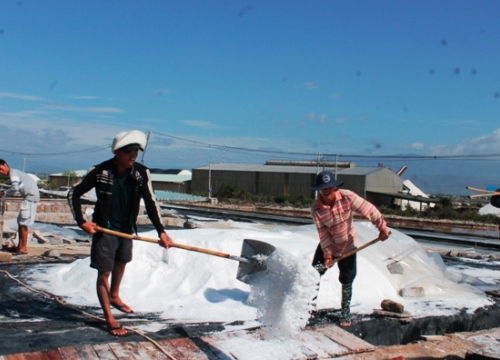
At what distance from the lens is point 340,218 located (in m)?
4.15

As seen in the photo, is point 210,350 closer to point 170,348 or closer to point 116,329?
point 170,348

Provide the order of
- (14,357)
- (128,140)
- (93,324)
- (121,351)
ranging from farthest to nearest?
(93,324) < (128,140) < (121,351) < (14,357)

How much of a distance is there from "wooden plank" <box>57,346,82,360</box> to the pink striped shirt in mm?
2024

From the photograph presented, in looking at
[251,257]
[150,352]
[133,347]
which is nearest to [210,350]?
[150,352]

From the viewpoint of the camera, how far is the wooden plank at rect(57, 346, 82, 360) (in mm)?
2984

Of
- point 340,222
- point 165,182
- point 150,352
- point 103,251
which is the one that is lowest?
point 150,352

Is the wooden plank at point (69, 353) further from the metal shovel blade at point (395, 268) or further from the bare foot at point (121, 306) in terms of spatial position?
the metal shovel blade at point (395, 268)

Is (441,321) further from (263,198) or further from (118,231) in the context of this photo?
(263,198)

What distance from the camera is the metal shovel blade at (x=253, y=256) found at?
4129 millimetres

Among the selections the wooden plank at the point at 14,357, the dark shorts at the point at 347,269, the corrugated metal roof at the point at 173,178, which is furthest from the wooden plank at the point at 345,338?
the corrugated metal roof at the point at 173,178


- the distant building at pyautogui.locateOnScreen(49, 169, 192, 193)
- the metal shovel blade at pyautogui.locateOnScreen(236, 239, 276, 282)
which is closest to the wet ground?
the metal shovel blade at pyautogui.locateOnScreen(236, 239, 276, 282)

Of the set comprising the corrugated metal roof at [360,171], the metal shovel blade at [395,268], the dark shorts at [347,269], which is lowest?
the metal shovel blade at [395,268]

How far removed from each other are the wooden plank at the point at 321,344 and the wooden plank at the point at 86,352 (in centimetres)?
132

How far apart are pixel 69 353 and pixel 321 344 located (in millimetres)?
1559
